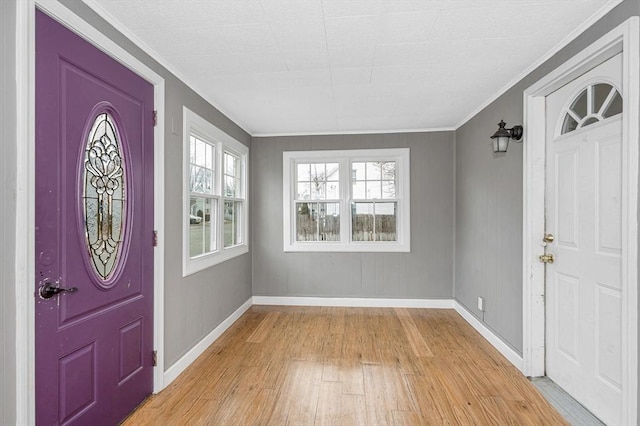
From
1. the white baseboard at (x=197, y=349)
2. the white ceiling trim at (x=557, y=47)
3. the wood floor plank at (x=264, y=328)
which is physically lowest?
the wood floor plank at (x=264, y=328)

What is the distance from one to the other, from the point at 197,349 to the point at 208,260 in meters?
0.86

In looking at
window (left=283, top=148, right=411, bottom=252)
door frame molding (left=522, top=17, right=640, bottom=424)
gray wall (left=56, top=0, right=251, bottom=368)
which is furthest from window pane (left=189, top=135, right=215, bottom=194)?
door frame molding (left=522, top=17, right=640, bottom=424)

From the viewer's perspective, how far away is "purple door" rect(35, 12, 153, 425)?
1.56m

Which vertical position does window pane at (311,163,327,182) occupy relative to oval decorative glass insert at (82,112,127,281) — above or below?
above

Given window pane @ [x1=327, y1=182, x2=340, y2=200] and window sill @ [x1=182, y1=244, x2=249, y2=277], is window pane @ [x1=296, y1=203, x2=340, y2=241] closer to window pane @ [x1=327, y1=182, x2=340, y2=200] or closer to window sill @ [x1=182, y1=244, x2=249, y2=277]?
window pane @ [x1=327, y1=182, x2=340, y2=200]

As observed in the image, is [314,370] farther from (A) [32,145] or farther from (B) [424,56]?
(B) [424,56]

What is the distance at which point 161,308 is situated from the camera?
249 cm

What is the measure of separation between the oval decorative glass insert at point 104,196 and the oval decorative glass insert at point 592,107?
312 cm

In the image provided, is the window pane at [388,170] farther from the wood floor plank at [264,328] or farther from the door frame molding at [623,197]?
the wood floor plank at [264,328]

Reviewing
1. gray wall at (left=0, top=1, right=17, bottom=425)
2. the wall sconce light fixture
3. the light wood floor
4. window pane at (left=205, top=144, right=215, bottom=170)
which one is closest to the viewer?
gray wall at (left=0, top=1, right=17, bottom=425)

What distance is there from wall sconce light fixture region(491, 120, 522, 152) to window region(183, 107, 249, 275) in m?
2.84

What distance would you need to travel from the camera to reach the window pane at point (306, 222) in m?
4.82

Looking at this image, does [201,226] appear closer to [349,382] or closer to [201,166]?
[201,166]

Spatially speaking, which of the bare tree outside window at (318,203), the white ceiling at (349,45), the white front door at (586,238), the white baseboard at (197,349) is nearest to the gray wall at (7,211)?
the white ceiling at (349,45)
